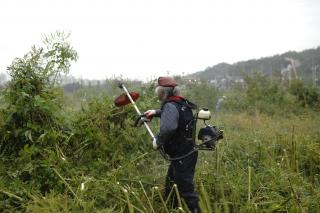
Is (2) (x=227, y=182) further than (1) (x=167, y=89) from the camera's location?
Yes

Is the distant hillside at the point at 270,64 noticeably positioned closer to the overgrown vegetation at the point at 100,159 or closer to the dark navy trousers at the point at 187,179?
the overgrown vegetation at the point at 100,159

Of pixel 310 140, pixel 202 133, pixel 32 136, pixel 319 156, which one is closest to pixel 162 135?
pixel 202 133

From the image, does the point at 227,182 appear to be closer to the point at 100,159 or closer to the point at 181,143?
the point at 181,143

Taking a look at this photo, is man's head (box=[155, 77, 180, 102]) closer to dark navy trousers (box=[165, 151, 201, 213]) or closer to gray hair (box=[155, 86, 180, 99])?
gray hair (box=[155, 86, 180, 99])

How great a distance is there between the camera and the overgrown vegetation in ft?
16.6

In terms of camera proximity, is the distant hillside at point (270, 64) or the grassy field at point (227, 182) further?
the distant hillside at point (270, 64)

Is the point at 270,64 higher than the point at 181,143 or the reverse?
the reverse

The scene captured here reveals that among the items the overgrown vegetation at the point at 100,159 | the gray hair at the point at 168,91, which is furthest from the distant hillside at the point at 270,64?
the gray hair at the point at 168,91

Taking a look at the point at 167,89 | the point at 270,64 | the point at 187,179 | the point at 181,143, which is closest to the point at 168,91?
the point at 167,89

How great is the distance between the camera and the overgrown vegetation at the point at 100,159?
16.6 ft

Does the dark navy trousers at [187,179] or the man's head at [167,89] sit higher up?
the man's head at [167,89]

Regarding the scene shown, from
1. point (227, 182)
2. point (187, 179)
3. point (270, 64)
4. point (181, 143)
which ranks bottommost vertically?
point (227, 182)

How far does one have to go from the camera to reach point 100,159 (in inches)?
233

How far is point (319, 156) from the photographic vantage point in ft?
22.4
